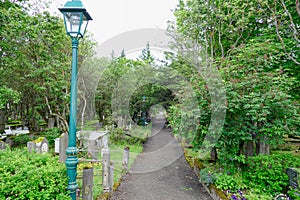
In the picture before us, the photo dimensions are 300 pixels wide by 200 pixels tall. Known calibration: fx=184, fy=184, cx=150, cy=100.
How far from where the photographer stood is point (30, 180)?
248 cm

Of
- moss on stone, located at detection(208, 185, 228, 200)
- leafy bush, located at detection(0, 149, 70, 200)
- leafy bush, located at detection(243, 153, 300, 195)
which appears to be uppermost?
leafy bush, located at detection(0, 149, 70, 200)

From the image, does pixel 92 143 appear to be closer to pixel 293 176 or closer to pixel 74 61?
pixel 74 61

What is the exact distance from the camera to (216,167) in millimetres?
5574

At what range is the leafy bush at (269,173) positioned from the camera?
13.2 feet

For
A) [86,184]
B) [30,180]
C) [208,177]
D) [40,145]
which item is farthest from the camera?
[40,145]

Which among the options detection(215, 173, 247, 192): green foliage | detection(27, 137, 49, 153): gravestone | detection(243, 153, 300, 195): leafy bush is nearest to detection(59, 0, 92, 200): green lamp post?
detection(215, 173, 247, 192): green foliage

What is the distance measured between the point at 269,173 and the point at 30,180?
4629 mm

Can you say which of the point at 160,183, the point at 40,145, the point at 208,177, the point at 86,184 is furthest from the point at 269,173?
the point at 40,145

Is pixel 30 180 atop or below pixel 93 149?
atop

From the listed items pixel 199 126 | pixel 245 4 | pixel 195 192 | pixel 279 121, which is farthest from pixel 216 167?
pixel 245 4

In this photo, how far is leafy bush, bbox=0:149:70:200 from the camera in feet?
7.80

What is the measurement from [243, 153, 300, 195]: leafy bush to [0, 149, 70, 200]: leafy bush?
158 inches

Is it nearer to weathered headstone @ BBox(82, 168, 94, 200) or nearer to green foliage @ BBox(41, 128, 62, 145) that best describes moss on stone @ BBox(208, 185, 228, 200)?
weathered headstone @ BBox(82, 168, 94, 200)

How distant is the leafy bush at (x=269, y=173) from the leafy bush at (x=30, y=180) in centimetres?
400
